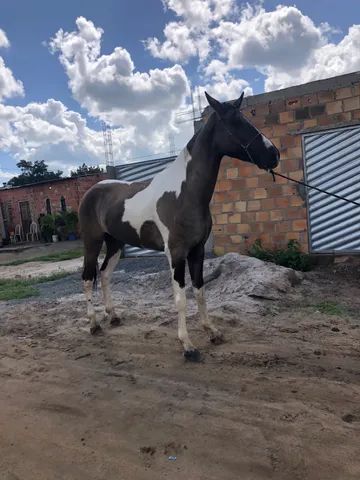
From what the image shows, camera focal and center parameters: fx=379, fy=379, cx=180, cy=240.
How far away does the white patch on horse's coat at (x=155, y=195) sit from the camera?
355 cm

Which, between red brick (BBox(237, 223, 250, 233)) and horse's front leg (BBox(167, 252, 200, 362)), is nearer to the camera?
horse's front leg (BBox(167, 252, 200, 362))

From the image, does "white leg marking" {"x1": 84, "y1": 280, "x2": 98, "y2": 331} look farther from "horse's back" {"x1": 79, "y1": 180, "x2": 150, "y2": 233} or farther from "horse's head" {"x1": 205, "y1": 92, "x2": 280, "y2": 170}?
"horse's head" {"x1": 205, "y1": 92, "x2": 280, "y2": 170}

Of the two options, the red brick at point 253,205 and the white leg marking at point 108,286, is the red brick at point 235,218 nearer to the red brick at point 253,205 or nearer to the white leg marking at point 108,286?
the red brick at point 253,205

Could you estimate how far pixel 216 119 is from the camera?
134 inches

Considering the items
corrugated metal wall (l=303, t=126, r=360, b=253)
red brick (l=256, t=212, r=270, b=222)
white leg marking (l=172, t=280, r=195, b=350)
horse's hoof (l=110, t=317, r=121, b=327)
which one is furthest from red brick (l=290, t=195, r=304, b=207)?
white leg marking (l=172, t=280, r=195, b=350)

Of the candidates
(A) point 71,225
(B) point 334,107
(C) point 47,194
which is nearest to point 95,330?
(B) point 334,107

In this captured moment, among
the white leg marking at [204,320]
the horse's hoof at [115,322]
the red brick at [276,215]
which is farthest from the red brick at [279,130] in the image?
the horse's hoof at [115,322]

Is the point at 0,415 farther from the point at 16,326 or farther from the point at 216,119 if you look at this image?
the point at 216,119

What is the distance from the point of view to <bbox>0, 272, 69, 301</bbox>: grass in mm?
6750

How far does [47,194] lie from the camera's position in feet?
77.7

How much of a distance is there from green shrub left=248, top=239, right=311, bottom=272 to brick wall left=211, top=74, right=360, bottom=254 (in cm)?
13

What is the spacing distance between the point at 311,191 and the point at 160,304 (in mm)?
→ 3532

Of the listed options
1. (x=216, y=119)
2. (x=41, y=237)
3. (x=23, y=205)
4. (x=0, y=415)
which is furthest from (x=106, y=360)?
(x=23, y=205)

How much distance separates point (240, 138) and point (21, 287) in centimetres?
603
